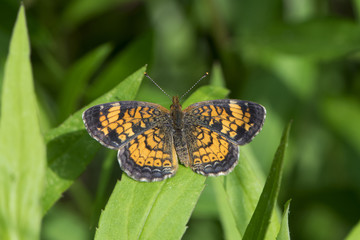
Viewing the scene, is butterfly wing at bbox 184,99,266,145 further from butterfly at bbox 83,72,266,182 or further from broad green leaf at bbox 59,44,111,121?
broad green leaf at bbox 59,44,111,121

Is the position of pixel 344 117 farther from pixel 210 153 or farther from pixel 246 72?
pixel 210 153

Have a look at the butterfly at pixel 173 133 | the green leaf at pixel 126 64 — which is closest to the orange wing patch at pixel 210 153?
the butterfly at pixel 173 133

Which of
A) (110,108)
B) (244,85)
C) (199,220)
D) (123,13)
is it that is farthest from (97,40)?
(110,108)

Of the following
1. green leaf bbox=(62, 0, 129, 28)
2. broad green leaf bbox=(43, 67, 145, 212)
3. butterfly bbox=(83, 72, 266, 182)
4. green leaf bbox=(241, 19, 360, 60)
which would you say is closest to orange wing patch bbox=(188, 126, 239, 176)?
butterfly bbox=(83, 72, 266, 182)

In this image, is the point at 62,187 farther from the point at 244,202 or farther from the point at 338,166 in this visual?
the point at 338,166

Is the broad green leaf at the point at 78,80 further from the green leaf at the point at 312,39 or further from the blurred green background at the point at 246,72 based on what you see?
the green leaf at the point at 312,39

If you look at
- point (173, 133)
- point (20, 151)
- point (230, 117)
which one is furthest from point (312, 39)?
point (20, 151)

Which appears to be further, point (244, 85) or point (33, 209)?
point (244, 85)
